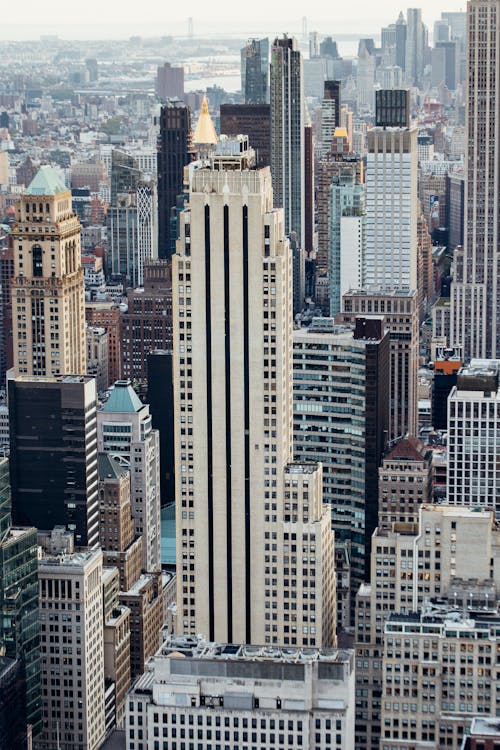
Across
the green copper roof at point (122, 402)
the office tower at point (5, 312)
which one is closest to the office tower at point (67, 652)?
the green copper roof at point (122, 402)

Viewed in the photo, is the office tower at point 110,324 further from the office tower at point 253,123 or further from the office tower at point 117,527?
the office tower at point 117,527

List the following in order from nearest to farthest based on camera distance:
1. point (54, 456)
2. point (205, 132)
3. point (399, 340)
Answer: point (205, 132) → point (54, 456) → point (399, 340)

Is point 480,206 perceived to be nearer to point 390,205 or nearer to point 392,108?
point 390,205

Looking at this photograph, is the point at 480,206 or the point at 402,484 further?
the point at 480,206

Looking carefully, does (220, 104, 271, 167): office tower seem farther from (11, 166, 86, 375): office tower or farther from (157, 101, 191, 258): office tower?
(11, 166, 86, 375): office tower

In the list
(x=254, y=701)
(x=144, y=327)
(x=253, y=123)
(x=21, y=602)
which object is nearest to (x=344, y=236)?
(x=144, y=327)

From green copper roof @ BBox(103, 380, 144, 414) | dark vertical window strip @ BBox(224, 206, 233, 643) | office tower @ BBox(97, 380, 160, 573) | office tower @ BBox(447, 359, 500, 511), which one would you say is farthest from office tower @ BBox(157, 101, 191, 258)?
dark vertical window strip @ BBox(224, 206, 233, 643)

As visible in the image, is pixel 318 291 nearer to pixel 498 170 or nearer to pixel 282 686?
pixel 498 170
